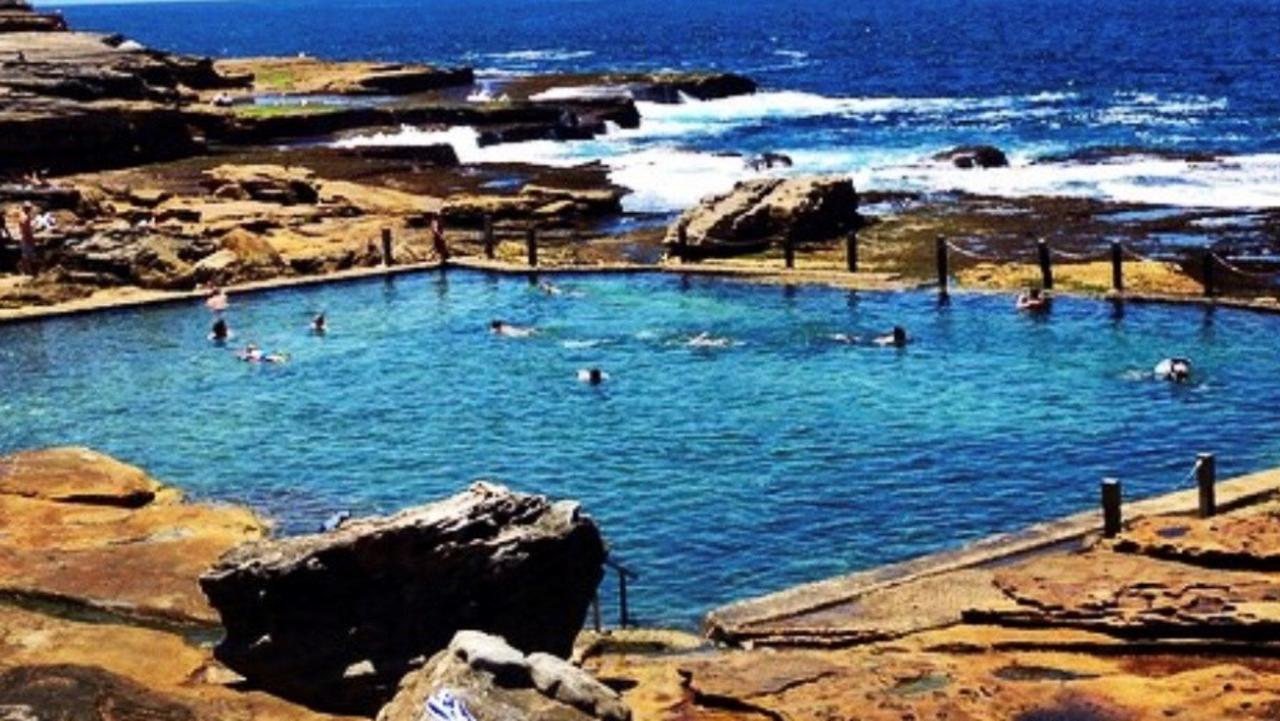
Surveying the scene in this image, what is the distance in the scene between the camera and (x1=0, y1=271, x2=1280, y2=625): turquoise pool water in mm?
25484

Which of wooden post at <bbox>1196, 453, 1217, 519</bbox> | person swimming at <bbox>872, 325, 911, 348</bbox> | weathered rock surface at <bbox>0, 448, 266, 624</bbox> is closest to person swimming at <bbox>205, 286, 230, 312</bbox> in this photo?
weathered rock surface at <bbox>0, 448, 266, 624</bbox>

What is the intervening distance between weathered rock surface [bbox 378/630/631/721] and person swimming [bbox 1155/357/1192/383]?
20543mm

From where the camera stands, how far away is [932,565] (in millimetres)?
21828

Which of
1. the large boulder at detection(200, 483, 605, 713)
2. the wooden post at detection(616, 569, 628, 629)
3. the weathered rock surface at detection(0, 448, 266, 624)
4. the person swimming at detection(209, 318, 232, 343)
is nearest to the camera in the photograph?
the large boulder at detection(200, 483, 605, 713)

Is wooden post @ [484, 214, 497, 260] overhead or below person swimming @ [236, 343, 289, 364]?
overhead


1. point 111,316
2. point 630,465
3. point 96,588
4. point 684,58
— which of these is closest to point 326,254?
point 111,316

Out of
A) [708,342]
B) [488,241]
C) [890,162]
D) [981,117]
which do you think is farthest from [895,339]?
[981,117]

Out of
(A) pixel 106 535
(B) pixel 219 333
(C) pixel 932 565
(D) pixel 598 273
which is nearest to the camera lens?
(C) pixel 932 565

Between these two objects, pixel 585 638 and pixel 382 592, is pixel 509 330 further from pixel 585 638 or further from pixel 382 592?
pixel 382 592

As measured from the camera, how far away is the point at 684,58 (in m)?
173

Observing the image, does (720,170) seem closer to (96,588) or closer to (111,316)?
(111,316)

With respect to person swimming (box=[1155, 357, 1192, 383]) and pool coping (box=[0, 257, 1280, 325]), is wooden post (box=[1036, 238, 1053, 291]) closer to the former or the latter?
pool coping (box=[0, 257, 1280, 325])

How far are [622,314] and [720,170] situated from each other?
3254 cm

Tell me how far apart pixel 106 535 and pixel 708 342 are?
52.8 feet
